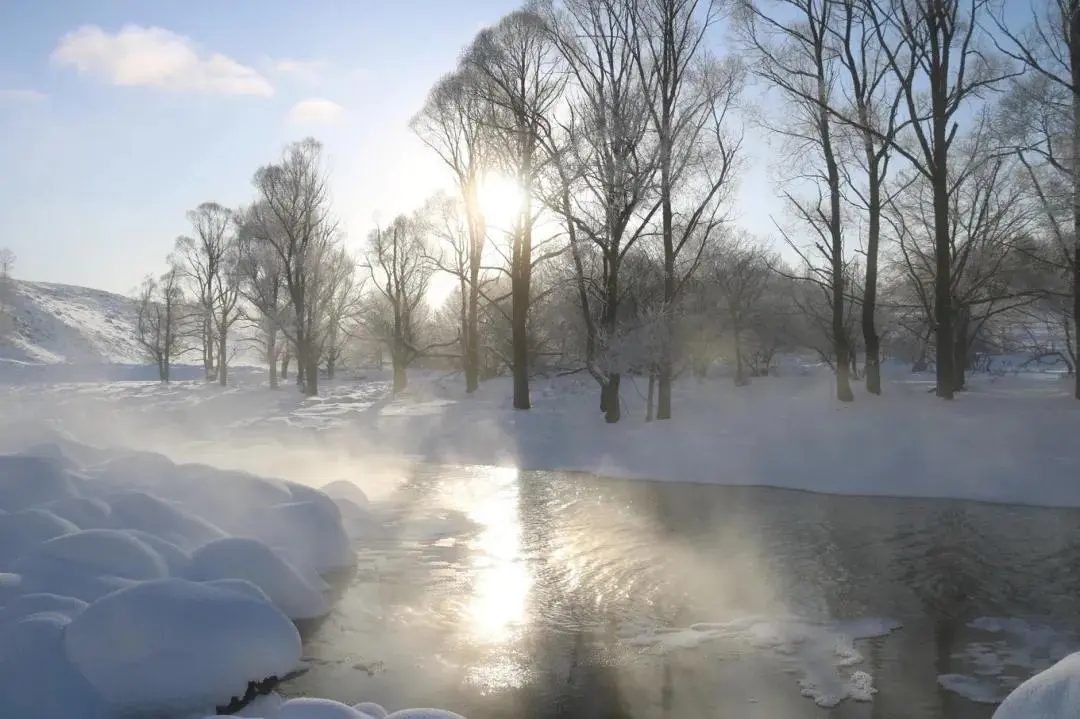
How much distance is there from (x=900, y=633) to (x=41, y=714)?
21.7 feet

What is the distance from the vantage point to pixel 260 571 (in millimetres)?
7355

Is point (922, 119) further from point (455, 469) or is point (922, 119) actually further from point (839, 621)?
point (839, 621)

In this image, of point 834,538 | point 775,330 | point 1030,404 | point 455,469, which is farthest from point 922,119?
point 775,330

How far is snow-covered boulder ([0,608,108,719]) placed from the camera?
485 cm

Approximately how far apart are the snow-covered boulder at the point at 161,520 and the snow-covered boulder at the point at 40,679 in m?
2.56

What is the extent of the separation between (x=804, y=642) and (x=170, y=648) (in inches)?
197

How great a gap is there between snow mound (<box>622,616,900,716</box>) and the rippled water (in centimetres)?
5

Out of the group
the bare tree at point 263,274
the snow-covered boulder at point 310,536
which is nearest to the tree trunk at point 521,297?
the snow-covered boulder at point 310,536

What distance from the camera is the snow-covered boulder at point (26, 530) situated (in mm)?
6930

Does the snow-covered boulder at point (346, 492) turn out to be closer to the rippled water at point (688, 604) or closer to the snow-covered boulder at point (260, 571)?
the rippled water at point (688, 604)

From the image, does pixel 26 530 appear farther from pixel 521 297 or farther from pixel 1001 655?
pixel 521 297

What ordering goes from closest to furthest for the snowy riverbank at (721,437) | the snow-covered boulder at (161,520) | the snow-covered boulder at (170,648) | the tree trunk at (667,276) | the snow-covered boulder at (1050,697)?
the snow-covered boulder at (1050,697)
the snow-covered boulder at (170,648)
the snow-covered boulder at (161,520)
the snowy riverbank at (721,437)
the tree trunk at (667,276)

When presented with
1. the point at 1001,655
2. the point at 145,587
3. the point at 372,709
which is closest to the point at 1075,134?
the point at 1001,655

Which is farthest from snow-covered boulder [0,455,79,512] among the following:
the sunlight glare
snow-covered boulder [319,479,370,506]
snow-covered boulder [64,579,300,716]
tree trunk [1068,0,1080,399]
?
tree trunk [1068,0,1080,399]
